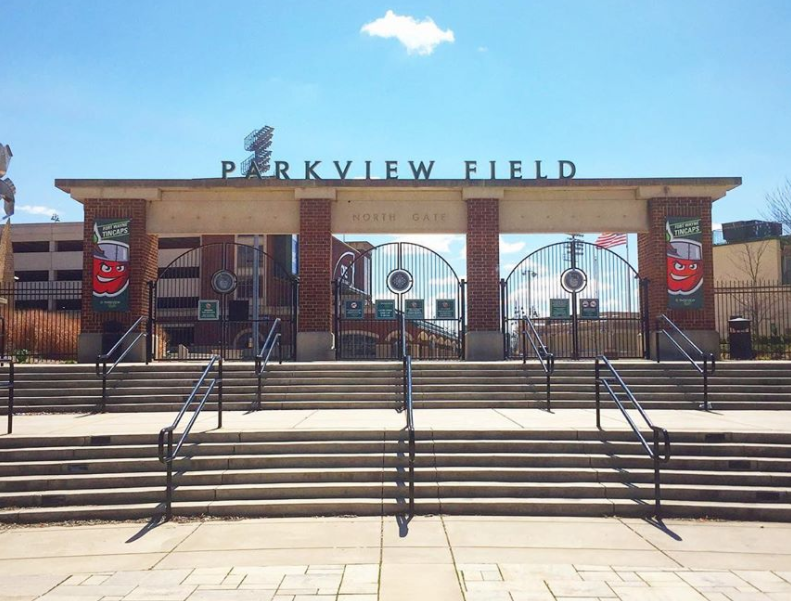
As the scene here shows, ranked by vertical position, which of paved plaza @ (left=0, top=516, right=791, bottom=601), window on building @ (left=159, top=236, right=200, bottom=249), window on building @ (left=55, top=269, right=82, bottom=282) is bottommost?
paved plaza @ (left=0, top=516, right=791, bottom=601)

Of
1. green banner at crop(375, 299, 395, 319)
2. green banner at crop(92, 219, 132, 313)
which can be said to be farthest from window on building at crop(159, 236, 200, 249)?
green banner at crop(375, 299, 395, 319)

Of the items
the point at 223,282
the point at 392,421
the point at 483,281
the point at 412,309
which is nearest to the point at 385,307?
the point at 412,309

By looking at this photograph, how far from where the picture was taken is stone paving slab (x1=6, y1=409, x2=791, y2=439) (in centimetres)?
952

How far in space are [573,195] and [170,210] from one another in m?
10.9

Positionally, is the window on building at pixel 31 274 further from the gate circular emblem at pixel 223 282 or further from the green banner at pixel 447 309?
the green banner at pixel 447 309

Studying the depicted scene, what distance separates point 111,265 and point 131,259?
0.52 metres

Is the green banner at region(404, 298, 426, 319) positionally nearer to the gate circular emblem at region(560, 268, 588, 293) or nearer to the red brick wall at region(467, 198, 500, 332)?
the red brick wall at region(467, 198, 500, 332)

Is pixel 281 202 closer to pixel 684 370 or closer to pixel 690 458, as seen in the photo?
pixel 684 370

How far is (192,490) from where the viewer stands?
7.73 meters

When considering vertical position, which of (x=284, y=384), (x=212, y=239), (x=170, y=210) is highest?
(x=212, y=239)

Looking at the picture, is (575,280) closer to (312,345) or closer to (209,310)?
(312,345)

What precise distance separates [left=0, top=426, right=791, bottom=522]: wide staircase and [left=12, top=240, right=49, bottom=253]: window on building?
5671 centimetres

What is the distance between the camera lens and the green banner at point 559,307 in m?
17.9

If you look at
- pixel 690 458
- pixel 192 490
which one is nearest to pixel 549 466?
pixel 690 458
